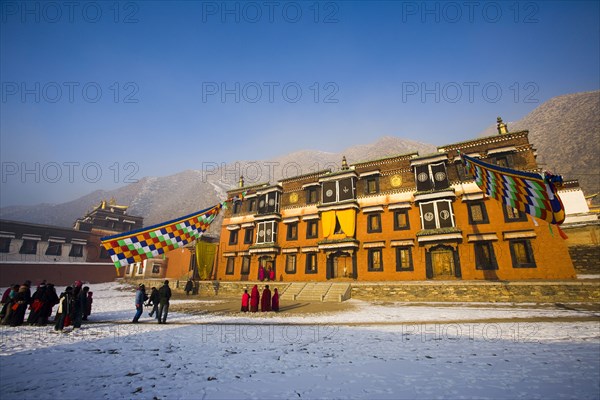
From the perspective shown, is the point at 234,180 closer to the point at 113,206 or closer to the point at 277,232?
the point at 113,206

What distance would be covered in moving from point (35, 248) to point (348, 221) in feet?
132

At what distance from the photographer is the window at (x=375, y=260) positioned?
2314 centimetres

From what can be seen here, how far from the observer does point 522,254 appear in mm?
19109

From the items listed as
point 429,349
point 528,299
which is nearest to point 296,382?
point 429,349

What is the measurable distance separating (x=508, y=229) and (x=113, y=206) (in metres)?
61.1

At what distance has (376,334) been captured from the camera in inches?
348

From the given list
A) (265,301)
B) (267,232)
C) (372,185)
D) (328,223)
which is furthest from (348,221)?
(265,301)

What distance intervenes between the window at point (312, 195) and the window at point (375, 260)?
302 inches

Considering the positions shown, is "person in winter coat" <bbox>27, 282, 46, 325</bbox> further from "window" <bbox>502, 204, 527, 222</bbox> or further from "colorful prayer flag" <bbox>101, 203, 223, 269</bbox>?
"window" <bbox>502, 204, 527, 222</bbox>

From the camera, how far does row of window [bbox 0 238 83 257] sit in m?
33.3

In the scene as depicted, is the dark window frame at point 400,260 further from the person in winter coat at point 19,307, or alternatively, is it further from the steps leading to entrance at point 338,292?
the person in winter coat at point 19,307

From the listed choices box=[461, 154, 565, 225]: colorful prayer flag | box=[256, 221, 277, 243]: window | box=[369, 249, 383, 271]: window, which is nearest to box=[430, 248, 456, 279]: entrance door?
box=[369, 249, 383, 271]: window

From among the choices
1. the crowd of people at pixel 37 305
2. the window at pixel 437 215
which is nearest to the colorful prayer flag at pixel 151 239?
the crowd of people at pixel 37 305

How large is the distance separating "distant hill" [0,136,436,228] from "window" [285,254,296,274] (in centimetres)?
7832
